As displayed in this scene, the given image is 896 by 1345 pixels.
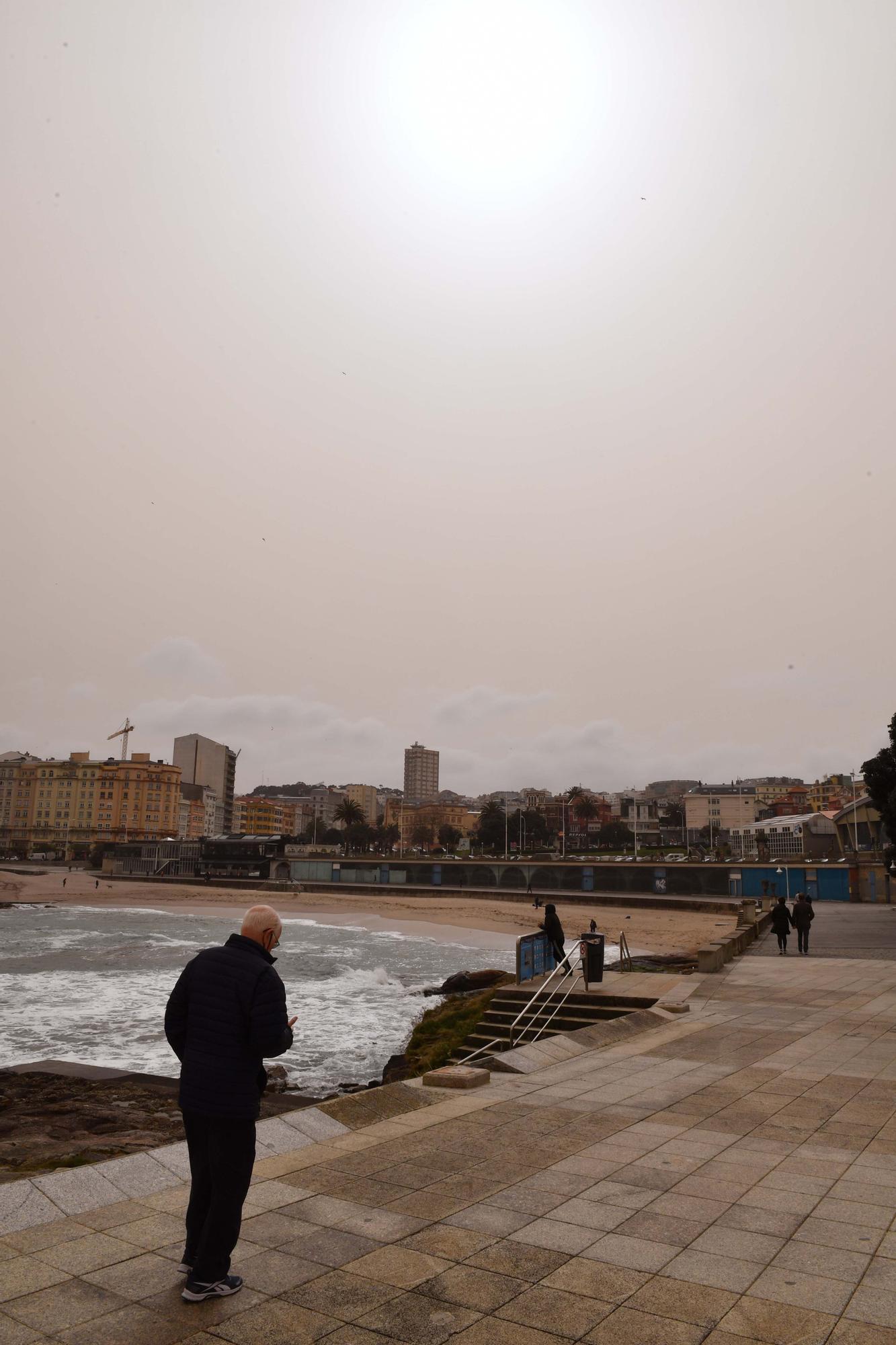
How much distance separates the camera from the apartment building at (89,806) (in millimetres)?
166125

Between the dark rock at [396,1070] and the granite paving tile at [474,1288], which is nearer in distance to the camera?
the granite paving tile at [474,1288]

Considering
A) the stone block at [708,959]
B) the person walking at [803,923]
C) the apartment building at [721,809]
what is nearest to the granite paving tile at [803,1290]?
the stone block at [708,959]

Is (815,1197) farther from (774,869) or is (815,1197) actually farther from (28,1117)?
(774,869)

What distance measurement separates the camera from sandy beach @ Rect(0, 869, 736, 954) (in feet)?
150

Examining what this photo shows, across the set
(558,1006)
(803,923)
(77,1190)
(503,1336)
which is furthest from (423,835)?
(503,1336)

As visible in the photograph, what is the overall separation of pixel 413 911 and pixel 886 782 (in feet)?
112

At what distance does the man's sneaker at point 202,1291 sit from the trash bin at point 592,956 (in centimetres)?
1170

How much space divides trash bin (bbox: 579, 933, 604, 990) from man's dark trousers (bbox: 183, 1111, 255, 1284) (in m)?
11.7

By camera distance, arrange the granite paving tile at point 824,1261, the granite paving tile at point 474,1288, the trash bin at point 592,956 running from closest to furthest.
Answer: the granite paving tile at point 474,1288 < the granite paving tile at point 824,1261 < the trash bin at point 592,956

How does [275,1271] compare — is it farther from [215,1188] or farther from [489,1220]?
[489,1220]

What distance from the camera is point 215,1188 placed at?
424 centimetres

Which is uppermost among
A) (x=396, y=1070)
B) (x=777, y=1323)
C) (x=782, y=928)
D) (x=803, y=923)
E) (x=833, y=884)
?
(x=777, y=1323)

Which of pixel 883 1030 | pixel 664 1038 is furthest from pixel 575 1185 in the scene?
pixel 883 1030

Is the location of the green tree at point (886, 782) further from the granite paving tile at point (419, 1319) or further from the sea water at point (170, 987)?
the granite paving tile at point (419, 1319)
